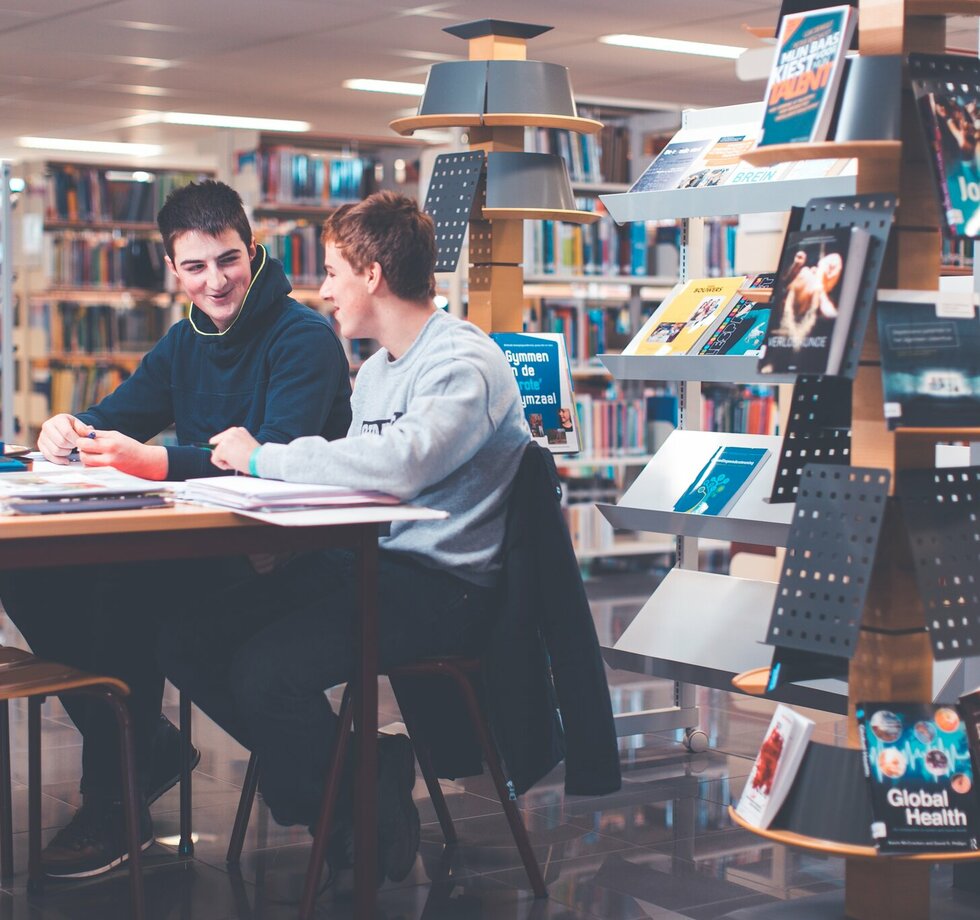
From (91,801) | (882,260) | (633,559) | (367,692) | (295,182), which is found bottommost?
(633,559)

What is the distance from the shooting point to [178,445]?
2.72 metres

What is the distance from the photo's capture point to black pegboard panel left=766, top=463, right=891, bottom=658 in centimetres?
209

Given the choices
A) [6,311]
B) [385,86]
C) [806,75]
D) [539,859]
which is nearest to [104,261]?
[6,311]

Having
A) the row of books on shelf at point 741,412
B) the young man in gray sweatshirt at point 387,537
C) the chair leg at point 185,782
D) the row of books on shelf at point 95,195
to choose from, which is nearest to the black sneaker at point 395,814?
the young man in gray sweatshirt at point 387,537

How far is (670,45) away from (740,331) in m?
4.61

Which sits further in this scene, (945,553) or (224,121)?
(224,121)

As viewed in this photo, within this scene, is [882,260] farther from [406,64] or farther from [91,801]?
[406,64]

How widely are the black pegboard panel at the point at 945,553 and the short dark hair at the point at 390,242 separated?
869mm

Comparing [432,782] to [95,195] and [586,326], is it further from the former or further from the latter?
[95,195]

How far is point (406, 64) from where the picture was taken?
8.05 metres

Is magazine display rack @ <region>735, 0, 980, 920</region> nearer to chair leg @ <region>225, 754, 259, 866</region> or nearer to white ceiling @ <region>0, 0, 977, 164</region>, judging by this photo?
chair leg @ <region>225, 754, 259, 866</region>

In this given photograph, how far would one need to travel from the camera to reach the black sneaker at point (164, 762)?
2850mm

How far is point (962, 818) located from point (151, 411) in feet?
5.68

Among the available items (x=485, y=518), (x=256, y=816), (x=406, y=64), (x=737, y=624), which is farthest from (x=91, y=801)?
(x=406, y=64)
